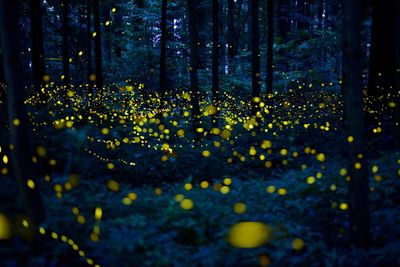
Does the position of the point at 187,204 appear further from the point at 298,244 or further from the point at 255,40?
the point at 255,40

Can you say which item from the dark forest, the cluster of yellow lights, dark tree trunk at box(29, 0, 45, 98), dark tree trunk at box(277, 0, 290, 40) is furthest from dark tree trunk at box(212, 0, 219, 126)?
dark tree trunk at box(277, 0, 290, 40)

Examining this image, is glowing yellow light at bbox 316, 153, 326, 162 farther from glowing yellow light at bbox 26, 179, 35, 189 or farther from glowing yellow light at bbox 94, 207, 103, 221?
glowing yellow light at bbox 26, 179, 35, 189

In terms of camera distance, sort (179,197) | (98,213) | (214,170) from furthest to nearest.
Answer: (214,170) < (179,197) < (98,213)

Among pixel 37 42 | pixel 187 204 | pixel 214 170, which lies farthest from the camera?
pixel 37 42

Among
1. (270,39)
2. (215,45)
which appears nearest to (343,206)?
(215,45)

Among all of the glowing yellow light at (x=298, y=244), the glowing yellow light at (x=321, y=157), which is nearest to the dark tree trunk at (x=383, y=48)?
the glowing yellow light at (x=321, y=157)

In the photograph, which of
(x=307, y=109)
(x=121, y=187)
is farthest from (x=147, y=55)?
(x=121, y=187)

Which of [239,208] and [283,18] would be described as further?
[283,18]
